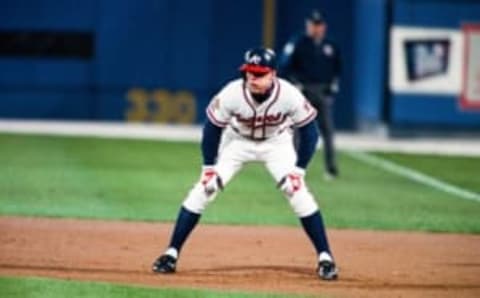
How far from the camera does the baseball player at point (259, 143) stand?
10393mm

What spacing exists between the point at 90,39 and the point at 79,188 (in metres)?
13.0

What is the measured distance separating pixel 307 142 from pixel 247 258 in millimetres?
1509

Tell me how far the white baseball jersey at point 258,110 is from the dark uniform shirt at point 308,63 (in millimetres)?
8001

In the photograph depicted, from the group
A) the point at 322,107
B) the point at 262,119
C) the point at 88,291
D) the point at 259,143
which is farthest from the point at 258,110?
the point at 322,107

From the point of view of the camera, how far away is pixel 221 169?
10.6 metres

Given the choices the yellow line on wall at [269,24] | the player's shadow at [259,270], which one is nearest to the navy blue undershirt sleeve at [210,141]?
the player's shadow at [259,270]

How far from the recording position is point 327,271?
412 inches

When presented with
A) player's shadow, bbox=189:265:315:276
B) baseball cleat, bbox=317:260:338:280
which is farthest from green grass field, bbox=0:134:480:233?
baseball cleat, bbox=317:260:338:280

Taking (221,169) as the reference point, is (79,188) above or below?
below

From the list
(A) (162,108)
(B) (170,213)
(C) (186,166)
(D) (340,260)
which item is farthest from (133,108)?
(D) (340,260)

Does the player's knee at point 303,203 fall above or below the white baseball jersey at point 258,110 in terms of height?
below

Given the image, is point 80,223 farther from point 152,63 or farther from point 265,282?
point 152,63

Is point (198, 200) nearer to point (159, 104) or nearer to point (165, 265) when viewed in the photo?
point (165, 265)

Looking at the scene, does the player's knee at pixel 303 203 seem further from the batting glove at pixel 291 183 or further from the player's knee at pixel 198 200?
the player's knee at pixel 198 200
